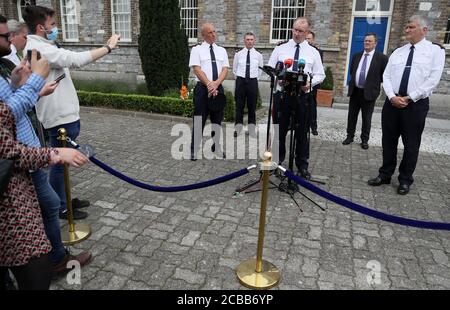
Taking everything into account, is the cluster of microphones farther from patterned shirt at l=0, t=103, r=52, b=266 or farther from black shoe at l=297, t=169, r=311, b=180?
patterned shirt at l=0, t=103, r=52, b=266

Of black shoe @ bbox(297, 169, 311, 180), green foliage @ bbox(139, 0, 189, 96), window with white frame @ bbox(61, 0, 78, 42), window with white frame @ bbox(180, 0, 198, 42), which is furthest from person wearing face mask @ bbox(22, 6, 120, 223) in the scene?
window with white frame @ bbox(61, 0, 78, 42)

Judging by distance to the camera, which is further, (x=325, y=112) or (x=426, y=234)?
(x=325, y=112)

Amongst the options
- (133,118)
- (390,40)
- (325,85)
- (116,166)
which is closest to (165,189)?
(116,166)

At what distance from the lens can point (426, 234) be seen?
12.6ft

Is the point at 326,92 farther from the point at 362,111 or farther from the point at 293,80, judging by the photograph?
the point at 293,80

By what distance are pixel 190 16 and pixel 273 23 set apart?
3.77 m

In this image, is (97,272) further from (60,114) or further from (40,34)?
(40,34)

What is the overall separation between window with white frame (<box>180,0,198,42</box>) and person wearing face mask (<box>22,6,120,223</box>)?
11.9 metres

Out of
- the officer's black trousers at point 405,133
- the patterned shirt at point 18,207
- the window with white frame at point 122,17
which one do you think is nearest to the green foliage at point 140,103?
the officer's black trousers at point 405,133

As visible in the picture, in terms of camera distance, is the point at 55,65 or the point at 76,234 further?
the point at 76,234

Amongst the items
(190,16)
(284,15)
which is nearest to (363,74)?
(284,15)

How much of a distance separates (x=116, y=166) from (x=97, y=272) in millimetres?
2936

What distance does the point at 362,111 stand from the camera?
7.30 m

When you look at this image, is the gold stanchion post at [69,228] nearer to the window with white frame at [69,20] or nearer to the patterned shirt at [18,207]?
the patterned shirt at [18,207]
